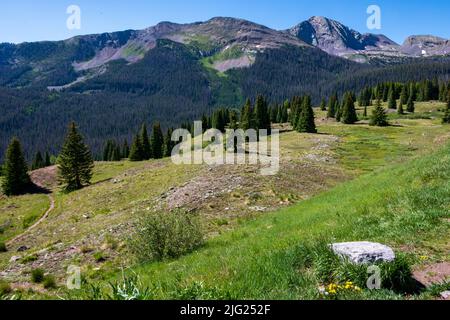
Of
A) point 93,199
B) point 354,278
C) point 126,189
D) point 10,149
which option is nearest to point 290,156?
point 126,189

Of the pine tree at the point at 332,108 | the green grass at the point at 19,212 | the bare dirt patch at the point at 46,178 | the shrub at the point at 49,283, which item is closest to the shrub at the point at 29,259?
the shrub at the point at 49,283

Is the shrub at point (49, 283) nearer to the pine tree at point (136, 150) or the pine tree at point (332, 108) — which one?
the pine tree at point (136, 150)

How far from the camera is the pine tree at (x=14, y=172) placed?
66688 millimetres

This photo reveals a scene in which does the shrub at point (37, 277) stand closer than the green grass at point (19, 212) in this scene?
Yes

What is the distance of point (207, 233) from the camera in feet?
79.2

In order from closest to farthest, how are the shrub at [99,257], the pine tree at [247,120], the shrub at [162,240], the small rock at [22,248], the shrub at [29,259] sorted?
1. the shrub at [162,240]
2. the shrub at [99,257]
3. the shrub at [29,259]
4. the small rock at [22,248]
5. the pine tree at [247,120]

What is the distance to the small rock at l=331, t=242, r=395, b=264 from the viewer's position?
8.21 m

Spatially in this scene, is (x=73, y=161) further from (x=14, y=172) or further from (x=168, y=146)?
(x=168, y=146)

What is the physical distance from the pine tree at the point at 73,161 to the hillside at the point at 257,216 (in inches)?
207

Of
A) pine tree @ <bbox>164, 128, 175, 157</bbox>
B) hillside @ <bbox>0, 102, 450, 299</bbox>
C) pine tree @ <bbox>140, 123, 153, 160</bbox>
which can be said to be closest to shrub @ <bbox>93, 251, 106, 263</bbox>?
hillside @ <bbox>0, 102, 450, 299</bbox>

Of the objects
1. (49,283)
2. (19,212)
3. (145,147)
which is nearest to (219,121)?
(145,147)

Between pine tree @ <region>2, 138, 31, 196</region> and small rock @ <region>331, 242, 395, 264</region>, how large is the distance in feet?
228

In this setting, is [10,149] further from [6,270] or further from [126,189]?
[6,270]
